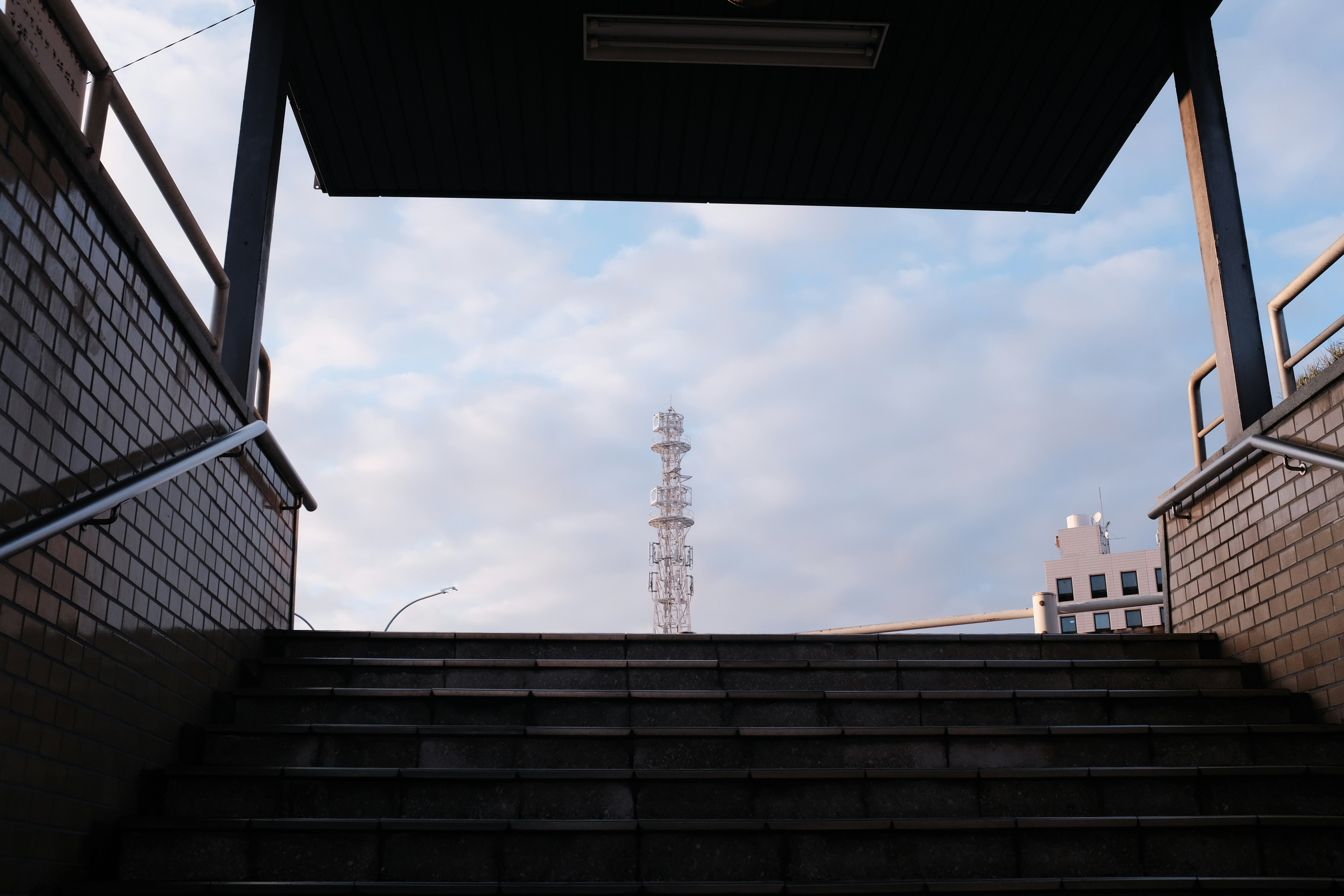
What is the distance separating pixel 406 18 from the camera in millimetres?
5664

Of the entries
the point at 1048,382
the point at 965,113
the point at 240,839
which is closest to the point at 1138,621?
the point at 1048,382

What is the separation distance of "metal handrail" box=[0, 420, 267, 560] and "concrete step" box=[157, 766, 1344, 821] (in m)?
0.87

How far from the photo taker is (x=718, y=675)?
13.3ft

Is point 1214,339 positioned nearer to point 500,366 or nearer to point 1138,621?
point 500,366

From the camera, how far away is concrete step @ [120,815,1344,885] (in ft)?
9.43

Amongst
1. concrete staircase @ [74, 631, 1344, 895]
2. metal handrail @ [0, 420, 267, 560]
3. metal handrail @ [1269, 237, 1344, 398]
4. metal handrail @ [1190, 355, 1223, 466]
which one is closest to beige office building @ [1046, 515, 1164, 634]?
metal handrail @ [1190, 355, 1223, 466]

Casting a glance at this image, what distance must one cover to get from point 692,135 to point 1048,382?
82.6 ft

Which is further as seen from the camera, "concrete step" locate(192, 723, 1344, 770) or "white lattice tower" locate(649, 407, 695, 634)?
"white lattice tower" locate(649, 407, 695, 634)

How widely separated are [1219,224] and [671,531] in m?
54.9

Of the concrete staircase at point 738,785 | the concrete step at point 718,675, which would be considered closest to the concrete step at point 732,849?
the concrete staircase at point 738,785

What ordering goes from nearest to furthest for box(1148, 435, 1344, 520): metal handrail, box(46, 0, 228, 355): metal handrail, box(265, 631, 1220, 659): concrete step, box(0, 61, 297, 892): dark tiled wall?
box(0, 61, 297, 892): dark tiled wall, box(46, 0, 228, 355): metal handrail, box(1148, 435, 1344, 520): metal handrail, box(265, 631, 1220, 659): concrete step

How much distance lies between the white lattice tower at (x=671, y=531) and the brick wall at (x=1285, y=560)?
2094 inches

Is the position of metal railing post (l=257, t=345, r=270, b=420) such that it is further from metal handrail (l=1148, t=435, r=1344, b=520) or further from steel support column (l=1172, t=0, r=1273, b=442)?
steel support column (l=1172, t=0, r=1273, b=442)

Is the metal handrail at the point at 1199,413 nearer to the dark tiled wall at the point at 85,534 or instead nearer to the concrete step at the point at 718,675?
the concrete step at the point at 718,675
